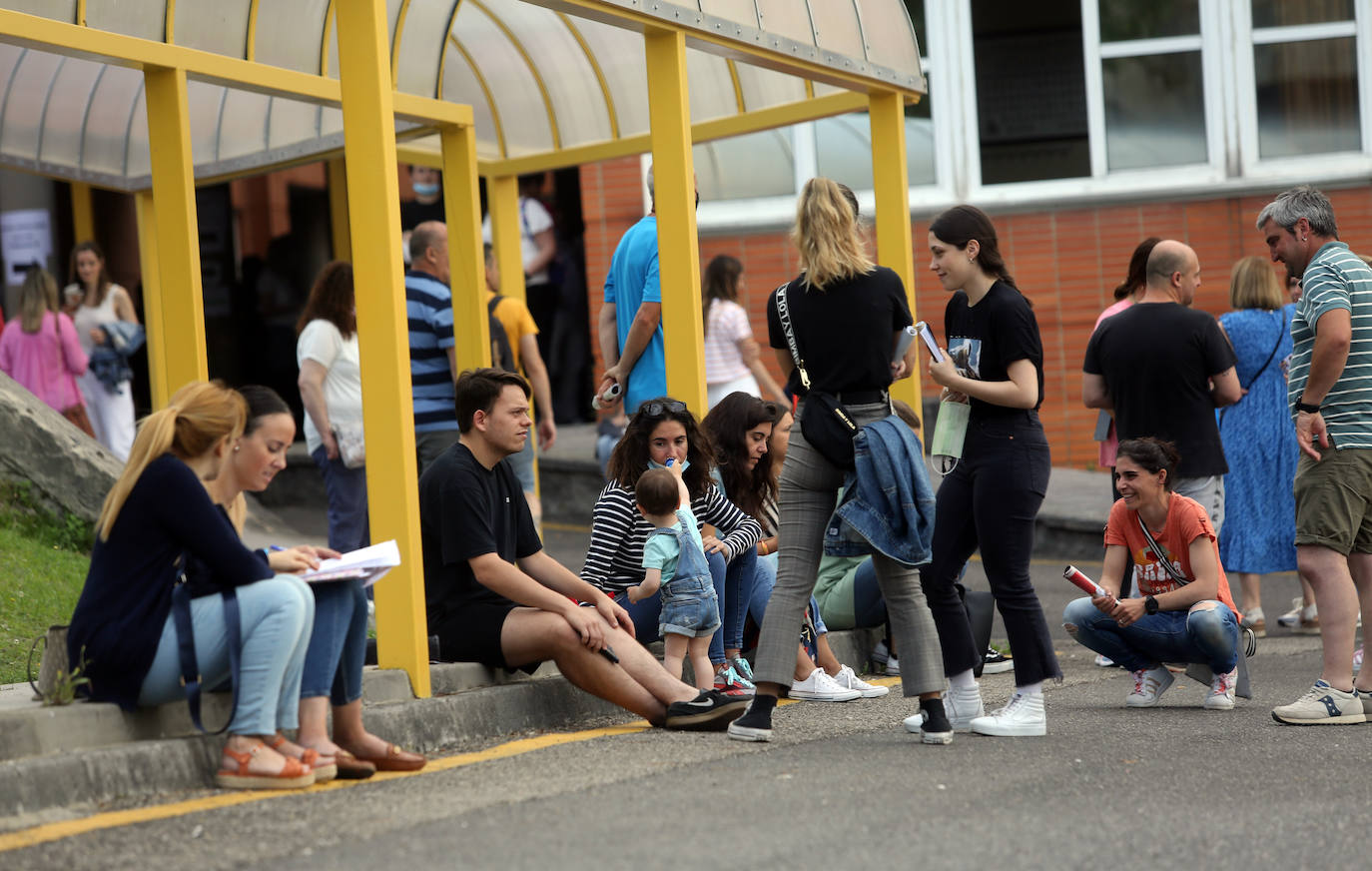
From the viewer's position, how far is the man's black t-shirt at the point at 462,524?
18.9ft

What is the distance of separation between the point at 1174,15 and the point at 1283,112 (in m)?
1.22

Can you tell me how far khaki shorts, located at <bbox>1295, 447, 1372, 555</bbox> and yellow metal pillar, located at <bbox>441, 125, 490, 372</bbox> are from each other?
440 centimetres

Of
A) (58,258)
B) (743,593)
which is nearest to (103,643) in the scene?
(743,593)

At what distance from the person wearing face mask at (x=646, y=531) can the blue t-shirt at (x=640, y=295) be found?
2.67ft

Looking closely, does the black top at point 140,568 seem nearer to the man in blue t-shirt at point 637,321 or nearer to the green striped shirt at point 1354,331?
the man in blue t-shirt at point 637,321

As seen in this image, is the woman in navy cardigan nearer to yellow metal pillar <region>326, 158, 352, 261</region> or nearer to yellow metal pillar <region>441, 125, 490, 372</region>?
yellow metal pillar <region>441, 125, 490, 372</region>

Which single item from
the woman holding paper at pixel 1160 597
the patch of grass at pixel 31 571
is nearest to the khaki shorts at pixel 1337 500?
the woman holding paper at pixel 1160 597

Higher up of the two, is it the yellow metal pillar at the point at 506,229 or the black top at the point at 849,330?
the yellow metal pillar at the point at 506,229

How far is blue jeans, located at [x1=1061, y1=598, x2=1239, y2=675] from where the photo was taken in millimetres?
6332

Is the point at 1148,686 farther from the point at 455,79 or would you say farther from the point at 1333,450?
the point at 455,79

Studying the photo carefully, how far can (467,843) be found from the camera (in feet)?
13.0

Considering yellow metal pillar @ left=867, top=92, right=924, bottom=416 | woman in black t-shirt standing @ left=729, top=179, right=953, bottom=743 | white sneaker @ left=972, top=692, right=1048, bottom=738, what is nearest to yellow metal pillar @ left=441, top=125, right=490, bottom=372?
yellow metal pillar @ left=867, top=92, right=924, bottom=416

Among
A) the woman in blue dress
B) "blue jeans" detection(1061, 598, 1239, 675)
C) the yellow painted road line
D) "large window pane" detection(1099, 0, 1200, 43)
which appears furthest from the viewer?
"large window pane" detection(1099, 0, 1200, 43)

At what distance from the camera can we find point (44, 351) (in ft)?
38.9
